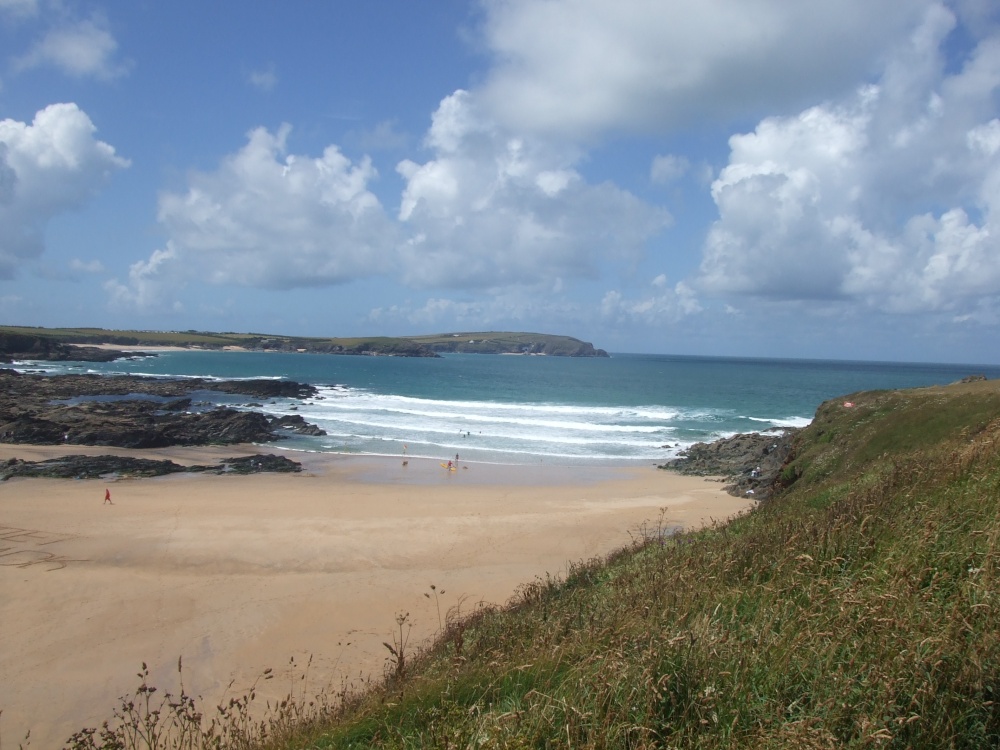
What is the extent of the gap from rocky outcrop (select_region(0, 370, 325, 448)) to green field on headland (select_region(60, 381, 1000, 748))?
3486 cm

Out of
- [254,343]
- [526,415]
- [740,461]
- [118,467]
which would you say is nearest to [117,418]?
[118,467]

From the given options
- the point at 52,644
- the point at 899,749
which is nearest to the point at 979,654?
the point at 899,749

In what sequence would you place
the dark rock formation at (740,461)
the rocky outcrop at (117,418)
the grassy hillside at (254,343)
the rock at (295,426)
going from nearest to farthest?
1. the dark rock formation at (740,461)
2. the rocky outcrop at (117,418)
3. the rock at (295,426)
4. the grassy hillside at (254,343)

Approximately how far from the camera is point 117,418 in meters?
41.3

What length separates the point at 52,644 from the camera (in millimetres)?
10977

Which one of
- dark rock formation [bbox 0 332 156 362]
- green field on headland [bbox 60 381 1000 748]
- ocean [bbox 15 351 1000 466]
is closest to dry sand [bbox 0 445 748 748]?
green field on headland [bbox 60 381 1000 748]

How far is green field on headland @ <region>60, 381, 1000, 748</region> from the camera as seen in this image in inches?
116

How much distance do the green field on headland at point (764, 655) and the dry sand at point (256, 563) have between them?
393 cm

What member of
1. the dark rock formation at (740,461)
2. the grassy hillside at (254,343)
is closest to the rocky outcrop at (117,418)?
the dark rock formation at (740,461)

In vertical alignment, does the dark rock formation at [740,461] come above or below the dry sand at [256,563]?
above

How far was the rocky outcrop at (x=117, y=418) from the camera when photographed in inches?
1371

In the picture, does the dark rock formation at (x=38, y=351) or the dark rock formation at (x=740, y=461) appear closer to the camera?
the dark rock formation at (x=740, y=461)

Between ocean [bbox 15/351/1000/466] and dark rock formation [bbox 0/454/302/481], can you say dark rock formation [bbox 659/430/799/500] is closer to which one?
ocean [bbox 15/351/1000/466]

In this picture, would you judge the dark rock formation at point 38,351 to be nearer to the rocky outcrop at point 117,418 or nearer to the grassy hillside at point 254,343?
the rocky outcrop at point 117,418
